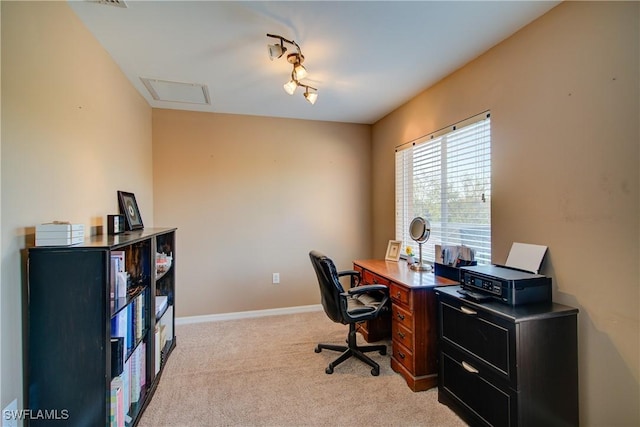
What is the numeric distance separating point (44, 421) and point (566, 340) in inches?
103

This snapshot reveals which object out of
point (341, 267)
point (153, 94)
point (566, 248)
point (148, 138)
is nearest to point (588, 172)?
point (566, 248)

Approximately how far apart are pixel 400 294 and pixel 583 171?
1379mm

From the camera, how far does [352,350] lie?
2488mm

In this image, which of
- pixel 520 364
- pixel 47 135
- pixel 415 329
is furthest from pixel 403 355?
pixel 47 135

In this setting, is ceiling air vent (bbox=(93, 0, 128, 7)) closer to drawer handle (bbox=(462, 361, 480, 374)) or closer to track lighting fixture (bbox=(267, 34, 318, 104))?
track lighting fixture (bbox=(267, 34, 318, 104))

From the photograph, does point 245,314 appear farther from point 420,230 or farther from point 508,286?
point 508,286

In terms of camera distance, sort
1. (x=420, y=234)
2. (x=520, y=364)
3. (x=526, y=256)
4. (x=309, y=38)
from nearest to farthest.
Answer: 1. (x=520, y=364)
2. (x=526, y=256)
3. (x=309, y=38)
4. (x=420, y=234)

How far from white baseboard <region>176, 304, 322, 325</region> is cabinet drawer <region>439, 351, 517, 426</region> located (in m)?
2.08

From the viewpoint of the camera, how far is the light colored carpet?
6.04 ft

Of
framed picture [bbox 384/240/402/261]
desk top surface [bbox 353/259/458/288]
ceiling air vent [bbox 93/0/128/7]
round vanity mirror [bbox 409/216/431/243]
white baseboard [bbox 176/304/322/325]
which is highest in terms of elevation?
ceiling air vent [bbox 93/0/128/7]

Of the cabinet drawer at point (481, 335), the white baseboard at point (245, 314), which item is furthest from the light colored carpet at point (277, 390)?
the cabinet drawer at point (481, 335)

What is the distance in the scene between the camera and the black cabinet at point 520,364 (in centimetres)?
146

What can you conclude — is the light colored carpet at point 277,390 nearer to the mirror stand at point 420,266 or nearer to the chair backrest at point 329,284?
the chair backrest at point 329,284

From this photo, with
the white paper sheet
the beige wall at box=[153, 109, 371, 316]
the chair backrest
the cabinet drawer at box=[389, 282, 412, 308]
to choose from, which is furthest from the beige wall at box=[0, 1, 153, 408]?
the white paper sheet
